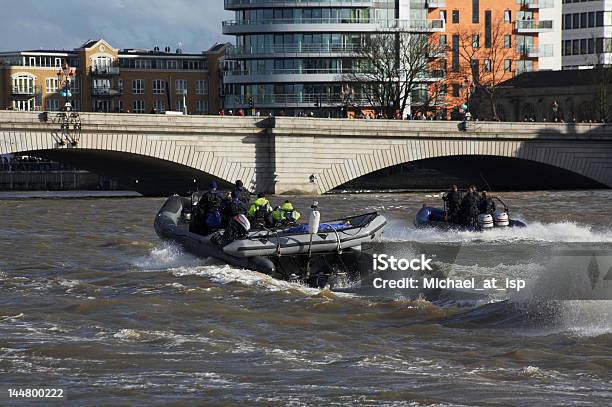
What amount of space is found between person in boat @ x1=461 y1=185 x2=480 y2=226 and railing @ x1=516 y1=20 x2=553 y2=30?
3083 inches

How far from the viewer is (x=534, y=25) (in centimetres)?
12106

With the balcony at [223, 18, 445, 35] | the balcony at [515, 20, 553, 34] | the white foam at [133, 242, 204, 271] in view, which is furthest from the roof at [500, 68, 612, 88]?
the white foam at [133, 242, 204, 271]

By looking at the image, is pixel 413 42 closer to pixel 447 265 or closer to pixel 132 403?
pixel 447 265

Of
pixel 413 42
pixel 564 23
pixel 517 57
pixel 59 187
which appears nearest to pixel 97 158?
pixel 59 187

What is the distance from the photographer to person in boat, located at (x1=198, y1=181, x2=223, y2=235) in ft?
116

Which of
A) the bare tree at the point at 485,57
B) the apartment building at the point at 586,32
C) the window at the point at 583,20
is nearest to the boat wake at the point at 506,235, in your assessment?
the bare tree at the point at 485,57

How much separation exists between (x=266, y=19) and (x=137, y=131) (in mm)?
38215

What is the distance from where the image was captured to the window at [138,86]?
137375 millimetres

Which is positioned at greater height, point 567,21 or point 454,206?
point 567,21

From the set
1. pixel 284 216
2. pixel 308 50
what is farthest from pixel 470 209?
pixel 308 50

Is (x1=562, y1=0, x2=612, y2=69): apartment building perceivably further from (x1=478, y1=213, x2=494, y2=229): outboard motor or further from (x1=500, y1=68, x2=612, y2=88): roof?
(x1=478, y1=213, x2=494, y2=229): outboard motor

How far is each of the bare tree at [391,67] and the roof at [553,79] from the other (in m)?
9.20

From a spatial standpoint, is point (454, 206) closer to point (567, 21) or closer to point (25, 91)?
point (567, 21)

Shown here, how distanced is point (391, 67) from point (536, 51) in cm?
2382
